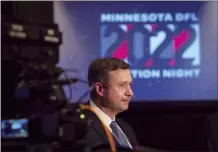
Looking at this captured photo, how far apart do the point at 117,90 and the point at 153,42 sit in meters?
1.87

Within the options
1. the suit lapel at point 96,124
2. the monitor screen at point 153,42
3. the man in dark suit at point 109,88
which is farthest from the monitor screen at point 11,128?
the monitor screen at point 153,42

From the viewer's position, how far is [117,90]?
67.7 inches

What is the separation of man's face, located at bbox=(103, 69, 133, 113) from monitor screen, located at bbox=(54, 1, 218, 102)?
1.79m

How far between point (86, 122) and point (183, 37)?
7.36 feet

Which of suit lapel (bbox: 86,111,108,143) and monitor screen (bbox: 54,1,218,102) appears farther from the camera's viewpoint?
monitor screen (bbox: 54,1,218,102)

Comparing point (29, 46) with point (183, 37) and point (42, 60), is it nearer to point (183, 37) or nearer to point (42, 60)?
point (42, 60)

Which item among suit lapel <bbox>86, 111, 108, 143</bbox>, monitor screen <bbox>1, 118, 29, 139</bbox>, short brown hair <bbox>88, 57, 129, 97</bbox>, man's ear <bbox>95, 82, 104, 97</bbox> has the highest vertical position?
short brown hair <bbox>88, 57, 129, 97</bbox>

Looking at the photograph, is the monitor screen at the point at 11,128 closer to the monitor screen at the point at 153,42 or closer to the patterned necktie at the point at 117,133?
the patterned necktie at the point at 117,133

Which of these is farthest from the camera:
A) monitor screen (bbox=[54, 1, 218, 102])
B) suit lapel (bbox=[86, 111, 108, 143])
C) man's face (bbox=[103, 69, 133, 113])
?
monitor screen (bbox=[54, 1, 218, 102])

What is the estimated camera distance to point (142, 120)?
3.58 m

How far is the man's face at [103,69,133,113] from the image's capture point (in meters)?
1.71

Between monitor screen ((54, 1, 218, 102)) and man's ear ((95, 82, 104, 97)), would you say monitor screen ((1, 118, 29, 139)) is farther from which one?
monitor screen ((54, 1, 218, 102))

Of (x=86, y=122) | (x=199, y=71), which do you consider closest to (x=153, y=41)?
(x=199, y=71)

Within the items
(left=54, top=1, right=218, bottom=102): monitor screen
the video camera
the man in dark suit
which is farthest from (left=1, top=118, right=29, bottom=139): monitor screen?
(left=54, top=1, right=218, bottom=102): monitor screen
